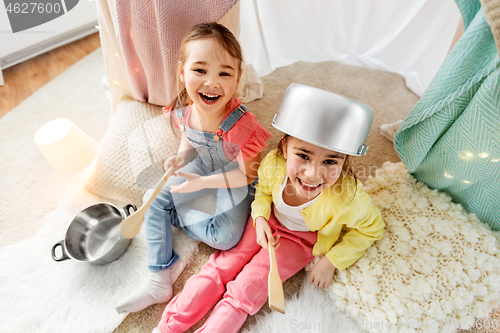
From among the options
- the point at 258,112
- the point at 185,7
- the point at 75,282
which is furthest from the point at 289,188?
the point at 75,282

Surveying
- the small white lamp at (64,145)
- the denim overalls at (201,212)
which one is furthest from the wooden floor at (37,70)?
the denim overalls at (201,212)

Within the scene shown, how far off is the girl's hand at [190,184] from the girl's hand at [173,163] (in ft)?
0.09

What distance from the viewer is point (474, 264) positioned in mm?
727

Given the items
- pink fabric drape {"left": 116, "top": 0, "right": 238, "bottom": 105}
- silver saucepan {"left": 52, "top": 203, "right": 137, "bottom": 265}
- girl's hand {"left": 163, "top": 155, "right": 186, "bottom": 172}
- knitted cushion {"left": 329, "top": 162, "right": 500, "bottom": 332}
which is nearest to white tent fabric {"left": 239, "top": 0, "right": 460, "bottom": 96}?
pink fabric drape {"left": 116, "top": 0, "right": 238, "bottom": 105}

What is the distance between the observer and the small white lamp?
93 cm

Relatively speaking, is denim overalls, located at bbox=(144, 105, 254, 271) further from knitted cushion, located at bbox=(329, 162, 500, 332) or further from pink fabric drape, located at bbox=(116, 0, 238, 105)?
knitted cushion, located at bbox=(329, 162, 500, 332)

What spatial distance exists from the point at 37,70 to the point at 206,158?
1197 mm

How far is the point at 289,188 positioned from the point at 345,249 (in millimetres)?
211

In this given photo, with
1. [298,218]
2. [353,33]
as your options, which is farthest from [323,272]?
[353,33]

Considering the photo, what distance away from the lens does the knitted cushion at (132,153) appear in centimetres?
79

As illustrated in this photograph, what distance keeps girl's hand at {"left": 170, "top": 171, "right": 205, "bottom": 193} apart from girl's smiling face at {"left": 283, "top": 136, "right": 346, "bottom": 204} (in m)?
0.25

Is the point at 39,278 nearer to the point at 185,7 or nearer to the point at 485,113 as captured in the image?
the point at 185,7

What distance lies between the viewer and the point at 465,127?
656mm

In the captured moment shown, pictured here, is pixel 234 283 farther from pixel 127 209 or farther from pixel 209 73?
pixel 209 73
